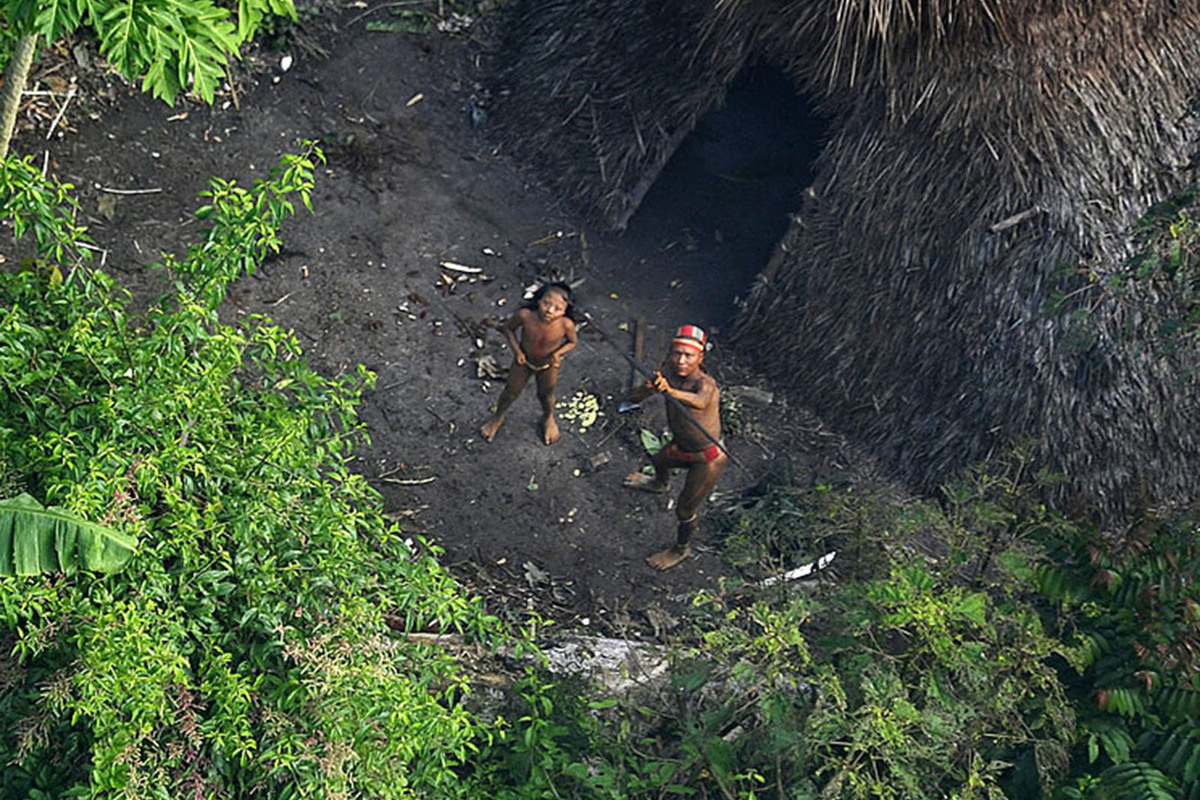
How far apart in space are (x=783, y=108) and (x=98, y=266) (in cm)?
461

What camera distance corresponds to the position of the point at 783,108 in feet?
28.1

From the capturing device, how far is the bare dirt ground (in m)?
6.43

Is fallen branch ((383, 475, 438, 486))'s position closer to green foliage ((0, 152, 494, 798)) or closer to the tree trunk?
green foliage ((0, 152, 494, 798))

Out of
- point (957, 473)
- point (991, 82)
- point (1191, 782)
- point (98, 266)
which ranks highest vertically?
point (991, 82)

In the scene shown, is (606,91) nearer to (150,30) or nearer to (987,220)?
(987,220)

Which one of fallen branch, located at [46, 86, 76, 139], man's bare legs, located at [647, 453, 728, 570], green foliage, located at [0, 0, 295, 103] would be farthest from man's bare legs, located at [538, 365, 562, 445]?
fallen branch, located at [46, 86, 76, 139]

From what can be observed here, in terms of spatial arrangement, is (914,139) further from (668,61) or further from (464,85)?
(464,85)

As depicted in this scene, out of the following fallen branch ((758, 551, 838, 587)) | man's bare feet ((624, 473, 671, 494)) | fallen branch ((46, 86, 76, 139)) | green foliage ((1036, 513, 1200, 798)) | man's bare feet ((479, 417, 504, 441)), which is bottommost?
man's bare feet ((479, 417, 504, 441))

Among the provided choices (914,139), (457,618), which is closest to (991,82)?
(914,139)

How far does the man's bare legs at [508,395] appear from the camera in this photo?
6508 millimetres

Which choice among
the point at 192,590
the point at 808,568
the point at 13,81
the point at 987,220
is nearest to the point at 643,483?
the point at 808,568

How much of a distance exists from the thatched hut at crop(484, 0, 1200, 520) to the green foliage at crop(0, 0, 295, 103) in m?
3.10

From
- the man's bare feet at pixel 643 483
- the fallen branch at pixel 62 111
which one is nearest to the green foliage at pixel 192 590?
the man's bare feet at pixel 643 483

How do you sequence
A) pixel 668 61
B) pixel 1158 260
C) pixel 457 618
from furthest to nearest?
pixel 668 61 → pixel 1158 260 → pixel 457 618
